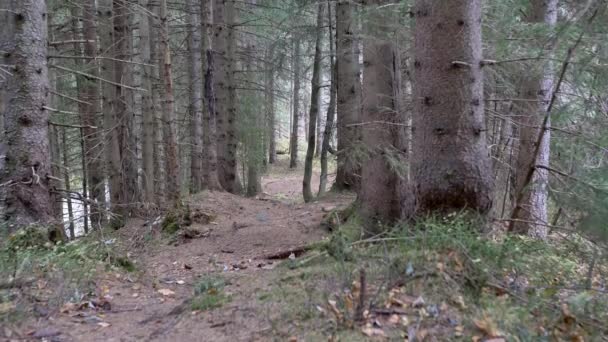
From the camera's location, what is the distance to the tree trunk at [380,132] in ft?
19.5

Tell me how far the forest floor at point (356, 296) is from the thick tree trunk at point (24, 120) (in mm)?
662

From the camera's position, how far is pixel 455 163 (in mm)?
3977

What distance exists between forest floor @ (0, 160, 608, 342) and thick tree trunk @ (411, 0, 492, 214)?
0.78 feet

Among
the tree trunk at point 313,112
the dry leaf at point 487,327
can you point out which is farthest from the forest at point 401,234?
the tree trunk at point 313,112

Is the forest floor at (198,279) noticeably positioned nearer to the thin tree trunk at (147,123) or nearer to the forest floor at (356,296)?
the forest floor at (356,296)

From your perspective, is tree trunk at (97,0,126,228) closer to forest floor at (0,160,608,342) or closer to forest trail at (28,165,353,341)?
forest trail at (28,165,353,341)

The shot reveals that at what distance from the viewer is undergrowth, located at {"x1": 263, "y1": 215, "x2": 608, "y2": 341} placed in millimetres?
2900

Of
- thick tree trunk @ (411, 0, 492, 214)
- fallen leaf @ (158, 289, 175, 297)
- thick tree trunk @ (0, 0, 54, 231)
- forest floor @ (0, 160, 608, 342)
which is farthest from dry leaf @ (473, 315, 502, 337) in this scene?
thick tree trunk @ (0, 0, 54, 231)

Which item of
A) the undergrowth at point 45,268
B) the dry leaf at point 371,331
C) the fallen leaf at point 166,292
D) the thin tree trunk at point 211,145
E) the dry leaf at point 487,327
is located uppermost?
the thin tree trunk at point 211,145

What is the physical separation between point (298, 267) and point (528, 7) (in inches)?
213

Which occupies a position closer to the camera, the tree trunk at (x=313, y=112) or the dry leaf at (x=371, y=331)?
the dry leaf at (x=371, y=331)

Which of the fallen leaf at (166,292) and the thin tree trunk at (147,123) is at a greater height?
the thin tree trunk at (147,123)

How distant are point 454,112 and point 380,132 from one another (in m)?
2.05

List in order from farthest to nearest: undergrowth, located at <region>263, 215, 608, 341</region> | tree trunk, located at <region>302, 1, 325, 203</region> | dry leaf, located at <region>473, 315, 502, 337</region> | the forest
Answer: tree trunk, located at <region>302, 1, 325, 203</region>, the forest, undergrowth, located at <region>263, 215, 608, 341</region>, dry leaf, located at <region>473, 315, 502, 337</region>
